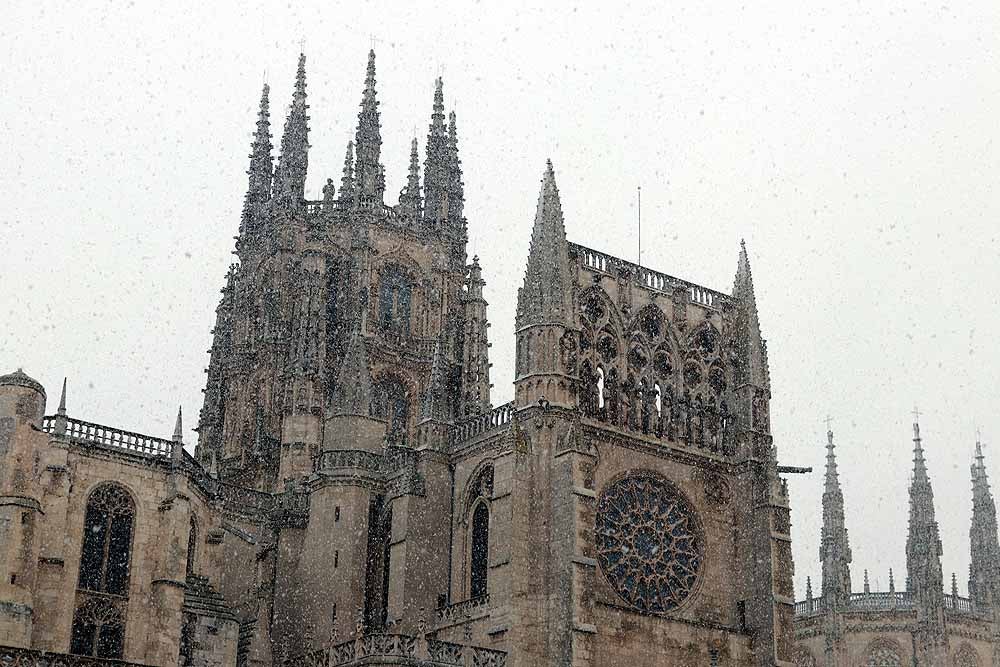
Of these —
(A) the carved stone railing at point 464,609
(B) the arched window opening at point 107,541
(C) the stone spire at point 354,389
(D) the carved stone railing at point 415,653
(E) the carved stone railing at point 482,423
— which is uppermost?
(C) the stone spire at point 354,389

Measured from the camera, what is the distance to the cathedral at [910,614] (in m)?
65.0

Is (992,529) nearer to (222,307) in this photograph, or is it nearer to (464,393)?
(464,393)

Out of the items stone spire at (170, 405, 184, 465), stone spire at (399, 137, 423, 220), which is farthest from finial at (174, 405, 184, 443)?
stone spire at (399, 137, 423, 220)

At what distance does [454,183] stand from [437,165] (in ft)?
4.07

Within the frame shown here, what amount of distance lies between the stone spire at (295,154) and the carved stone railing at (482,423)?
22.3m

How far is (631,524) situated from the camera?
42969mm

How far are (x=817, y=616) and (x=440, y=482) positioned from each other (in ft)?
101

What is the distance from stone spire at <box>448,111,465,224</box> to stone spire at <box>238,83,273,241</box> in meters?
8.82

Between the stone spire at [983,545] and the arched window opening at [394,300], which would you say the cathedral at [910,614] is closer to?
the stone spire at [983,545]

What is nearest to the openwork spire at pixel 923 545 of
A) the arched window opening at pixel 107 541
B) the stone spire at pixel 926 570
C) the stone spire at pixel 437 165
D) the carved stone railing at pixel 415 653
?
→ the stone spire at pixel 926 570

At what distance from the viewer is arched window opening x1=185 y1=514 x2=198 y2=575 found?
44.4 metres

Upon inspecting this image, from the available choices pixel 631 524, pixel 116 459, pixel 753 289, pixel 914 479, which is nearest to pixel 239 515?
pixel 116 459

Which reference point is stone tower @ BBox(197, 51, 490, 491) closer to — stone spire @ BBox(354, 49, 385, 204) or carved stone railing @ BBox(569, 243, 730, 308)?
stone spire @ BBox(354, 49, 385, 204)

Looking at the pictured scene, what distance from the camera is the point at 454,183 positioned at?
68.7 meters
